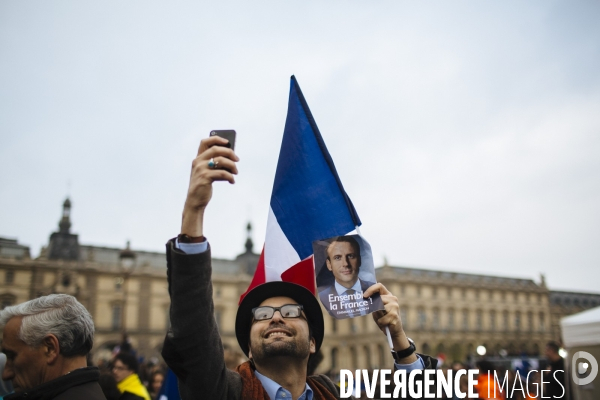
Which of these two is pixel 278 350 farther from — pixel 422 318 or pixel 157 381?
pixel 422 318

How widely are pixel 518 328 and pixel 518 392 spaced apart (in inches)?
2774

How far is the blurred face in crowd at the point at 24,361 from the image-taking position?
2.47 meters

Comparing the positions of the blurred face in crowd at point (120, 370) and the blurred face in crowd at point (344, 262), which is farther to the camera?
the blurred face in crowd at point (120, 370)

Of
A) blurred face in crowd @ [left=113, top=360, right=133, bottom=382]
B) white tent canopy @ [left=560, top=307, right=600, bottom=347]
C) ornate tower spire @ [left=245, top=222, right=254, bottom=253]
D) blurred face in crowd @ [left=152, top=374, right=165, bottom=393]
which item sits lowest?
blurred face in crowd @ [left=152, top=374, right=165, bottom=393]

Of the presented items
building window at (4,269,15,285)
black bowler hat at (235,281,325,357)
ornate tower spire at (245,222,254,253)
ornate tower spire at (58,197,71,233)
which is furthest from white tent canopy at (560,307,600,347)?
ornate tower spire at (245,222,254,253)

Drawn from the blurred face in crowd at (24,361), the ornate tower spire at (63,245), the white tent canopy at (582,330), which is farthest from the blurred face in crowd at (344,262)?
the ornate tower spire at (63,245)

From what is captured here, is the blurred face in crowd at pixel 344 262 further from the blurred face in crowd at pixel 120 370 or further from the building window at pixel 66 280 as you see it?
the building window at pixel 66 280

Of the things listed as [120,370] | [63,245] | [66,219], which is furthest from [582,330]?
[66,219]

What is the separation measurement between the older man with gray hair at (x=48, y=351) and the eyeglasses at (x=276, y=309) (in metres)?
0.90

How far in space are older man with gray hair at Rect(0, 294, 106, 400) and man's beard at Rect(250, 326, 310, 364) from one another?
86 centimetres

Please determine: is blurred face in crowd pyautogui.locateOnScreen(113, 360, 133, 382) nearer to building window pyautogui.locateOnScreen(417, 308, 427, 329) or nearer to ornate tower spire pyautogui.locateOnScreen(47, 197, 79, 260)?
ornate tower spire pyautogui.locateOnScreen(47, 197, 79, 260)

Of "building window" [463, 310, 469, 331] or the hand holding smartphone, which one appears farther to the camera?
"building window" [463, 310, 469, 331]

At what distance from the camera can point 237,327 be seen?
258cm

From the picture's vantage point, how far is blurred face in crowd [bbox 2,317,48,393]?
247 centimetres
